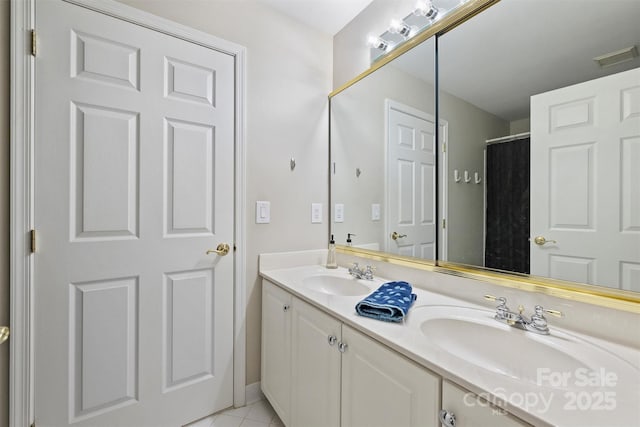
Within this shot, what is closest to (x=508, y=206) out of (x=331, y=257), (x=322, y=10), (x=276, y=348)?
(x=331, y=257)

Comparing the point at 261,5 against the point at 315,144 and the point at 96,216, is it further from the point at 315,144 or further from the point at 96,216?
the point at 96,216

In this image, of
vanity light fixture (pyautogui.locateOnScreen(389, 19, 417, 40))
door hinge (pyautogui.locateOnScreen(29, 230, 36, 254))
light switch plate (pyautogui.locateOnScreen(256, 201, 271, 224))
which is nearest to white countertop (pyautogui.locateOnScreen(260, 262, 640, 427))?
light switch plate (pyautogui.locateOnScreen(256, 201, 271, 224))

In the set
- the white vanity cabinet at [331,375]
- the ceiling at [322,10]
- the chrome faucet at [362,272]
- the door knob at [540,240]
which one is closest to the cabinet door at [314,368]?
the white vanity cabinet at [331,375]

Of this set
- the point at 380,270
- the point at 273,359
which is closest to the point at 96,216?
the point at 273,359

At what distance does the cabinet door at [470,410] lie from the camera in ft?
1.78

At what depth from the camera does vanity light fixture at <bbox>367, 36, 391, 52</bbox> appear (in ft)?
5.06

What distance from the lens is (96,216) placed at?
121 cm

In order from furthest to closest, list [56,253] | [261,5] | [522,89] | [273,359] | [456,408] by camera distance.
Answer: [261,5]
[273,359]
[56,253]
[522,89]
[456,408]

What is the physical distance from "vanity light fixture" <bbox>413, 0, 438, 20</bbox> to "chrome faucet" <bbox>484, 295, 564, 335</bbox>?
4.17 feet

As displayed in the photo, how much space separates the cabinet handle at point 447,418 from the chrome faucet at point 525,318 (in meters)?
0.39

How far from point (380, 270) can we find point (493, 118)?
2.94 ft

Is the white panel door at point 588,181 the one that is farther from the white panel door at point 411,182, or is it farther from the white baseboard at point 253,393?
the white baseboard at point 253,393

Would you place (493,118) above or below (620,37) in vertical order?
below

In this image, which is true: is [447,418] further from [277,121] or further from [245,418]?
[277,121]
